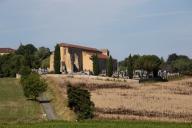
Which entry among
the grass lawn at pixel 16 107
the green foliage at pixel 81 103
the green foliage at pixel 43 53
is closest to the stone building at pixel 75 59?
the green foliage at pixel 43 53

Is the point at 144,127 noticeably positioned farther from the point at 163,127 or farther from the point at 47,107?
the point at 47,107

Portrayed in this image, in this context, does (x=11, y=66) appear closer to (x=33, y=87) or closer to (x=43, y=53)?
(x=43, y=53)

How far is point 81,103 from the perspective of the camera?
53.5 metres

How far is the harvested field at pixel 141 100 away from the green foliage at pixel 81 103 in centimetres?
109

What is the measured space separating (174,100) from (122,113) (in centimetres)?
1486

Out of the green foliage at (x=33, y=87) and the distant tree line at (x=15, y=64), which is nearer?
the green foliage at (x=33, y=87)

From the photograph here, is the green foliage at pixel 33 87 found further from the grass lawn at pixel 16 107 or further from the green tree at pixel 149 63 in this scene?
the green tree at pixel 149 63

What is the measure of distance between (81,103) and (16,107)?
12.0 metres

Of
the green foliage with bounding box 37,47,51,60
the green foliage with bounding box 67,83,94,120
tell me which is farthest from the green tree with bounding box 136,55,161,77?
the green foliage with bounding box 67,83,94,120

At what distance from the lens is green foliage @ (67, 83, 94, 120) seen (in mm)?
51531

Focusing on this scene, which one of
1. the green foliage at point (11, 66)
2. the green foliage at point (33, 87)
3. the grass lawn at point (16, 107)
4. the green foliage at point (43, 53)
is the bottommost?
the grass lawn at point (16, 107)

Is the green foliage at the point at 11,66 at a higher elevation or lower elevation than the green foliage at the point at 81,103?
higher

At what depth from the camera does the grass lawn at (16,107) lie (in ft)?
169

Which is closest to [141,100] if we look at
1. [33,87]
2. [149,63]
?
[33,87]
